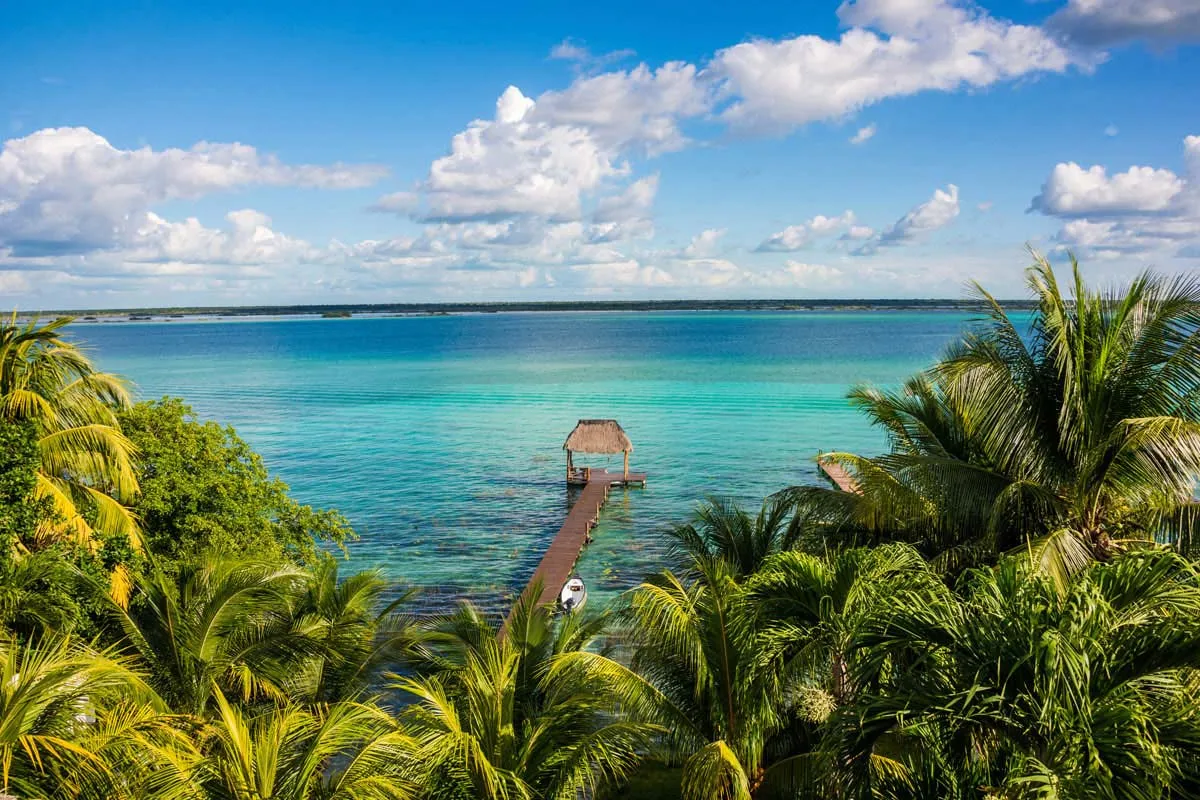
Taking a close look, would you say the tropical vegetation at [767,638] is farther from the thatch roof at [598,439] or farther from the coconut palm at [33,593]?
the thatch roof at [598,439]

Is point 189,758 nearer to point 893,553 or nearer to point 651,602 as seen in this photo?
point 651,602

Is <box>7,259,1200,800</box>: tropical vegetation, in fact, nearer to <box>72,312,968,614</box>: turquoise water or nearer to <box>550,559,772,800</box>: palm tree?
<box>550,559,772,800</box>: palm tree

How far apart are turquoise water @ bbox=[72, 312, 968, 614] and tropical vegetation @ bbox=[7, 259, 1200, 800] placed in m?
9.86

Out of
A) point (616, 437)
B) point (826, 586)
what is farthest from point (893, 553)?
point (616, 437)

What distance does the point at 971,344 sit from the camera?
30.1ft

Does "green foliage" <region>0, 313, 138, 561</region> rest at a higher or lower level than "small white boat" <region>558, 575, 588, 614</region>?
higher

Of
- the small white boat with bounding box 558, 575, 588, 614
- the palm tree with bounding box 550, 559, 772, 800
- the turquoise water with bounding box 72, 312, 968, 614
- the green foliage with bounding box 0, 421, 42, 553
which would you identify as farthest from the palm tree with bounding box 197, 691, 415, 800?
the turquoise water with bounding box 72, 312, 968, 614

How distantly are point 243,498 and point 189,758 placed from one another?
28.6ft

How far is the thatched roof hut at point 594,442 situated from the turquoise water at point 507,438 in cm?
112

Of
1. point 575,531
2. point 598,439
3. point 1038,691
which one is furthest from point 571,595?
point 1038,691

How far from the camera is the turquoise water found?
23094mm

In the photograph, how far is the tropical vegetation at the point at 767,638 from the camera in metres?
4.57

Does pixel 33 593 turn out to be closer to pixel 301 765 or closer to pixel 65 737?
pixel 65 737

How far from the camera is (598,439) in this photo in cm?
3014
